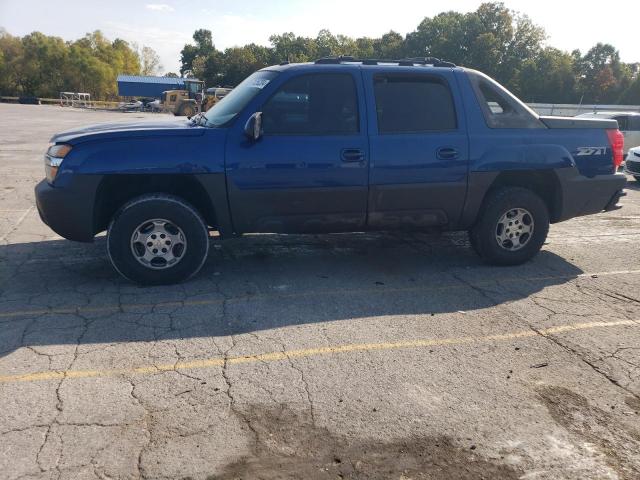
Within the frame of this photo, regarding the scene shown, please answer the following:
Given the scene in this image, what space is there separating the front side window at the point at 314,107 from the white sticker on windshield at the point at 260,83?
18 centimetres

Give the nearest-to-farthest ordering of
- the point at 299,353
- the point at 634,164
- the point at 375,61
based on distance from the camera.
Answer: the point at 299,353, the point at 375,61, the point at 634,164

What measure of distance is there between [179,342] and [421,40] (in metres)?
71.9

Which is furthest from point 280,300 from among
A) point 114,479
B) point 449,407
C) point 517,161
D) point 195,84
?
point 195,84

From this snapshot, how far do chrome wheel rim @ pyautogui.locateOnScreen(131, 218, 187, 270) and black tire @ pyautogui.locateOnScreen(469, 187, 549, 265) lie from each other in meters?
3.08

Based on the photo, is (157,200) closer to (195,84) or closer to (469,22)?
(195,84)

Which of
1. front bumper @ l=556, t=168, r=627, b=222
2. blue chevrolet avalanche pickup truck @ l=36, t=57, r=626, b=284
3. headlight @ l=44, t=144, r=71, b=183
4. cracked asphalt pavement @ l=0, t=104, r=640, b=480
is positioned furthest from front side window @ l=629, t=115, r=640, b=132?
headlight @ l=44, t=144, r=71, b=183

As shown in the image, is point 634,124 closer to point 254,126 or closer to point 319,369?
point 254,126

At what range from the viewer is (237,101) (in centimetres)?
527

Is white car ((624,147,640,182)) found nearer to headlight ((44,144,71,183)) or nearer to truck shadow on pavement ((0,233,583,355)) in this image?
truck shadow on pavement ((0,233,583,355))

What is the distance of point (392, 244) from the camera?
6750mm

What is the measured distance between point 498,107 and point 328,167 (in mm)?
2005

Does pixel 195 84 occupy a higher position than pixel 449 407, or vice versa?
pixel 195 84

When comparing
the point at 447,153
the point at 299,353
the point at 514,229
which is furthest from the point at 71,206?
the point at 514,229

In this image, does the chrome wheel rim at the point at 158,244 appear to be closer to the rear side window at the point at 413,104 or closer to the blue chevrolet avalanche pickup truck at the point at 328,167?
the blue chevrolet avalanche pickup truck at the point at 328,167
